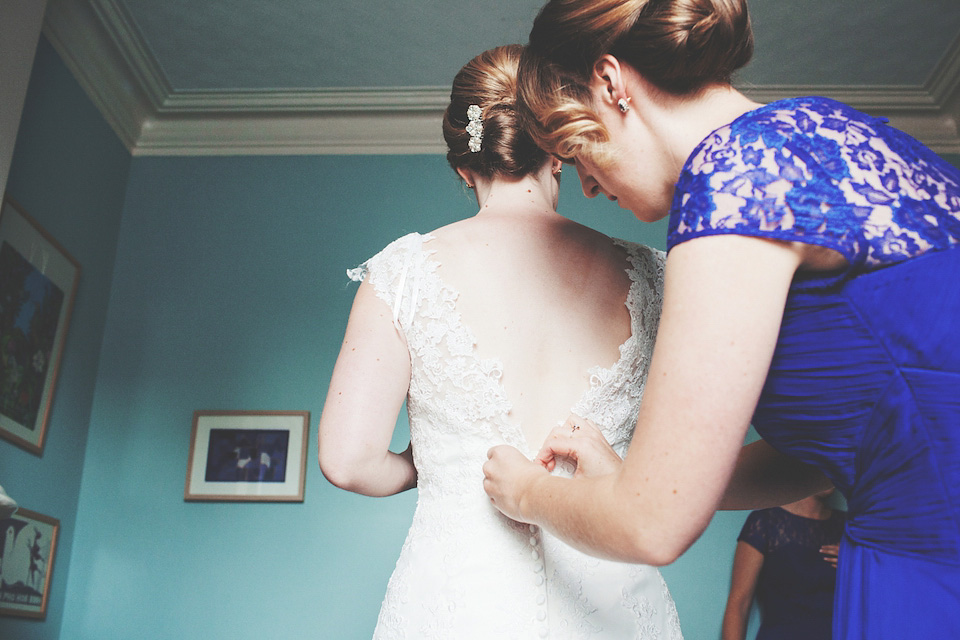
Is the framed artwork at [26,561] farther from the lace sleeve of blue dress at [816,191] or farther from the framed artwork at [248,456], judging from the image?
the lace sleeve of blue dress at [816,191]

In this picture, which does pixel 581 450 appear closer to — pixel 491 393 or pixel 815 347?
pixel 491 393

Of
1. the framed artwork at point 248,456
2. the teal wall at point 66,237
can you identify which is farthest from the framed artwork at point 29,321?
the framed artwork at point 248,456

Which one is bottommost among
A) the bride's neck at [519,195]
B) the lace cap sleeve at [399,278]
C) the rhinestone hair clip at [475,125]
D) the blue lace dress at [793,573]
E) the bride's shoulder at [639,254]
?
the blue lace dress at [793,573]

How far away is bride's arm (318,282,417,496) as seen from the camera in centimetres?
121

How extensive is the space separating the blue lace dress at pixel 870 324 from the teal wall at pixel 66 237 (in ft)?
9.53

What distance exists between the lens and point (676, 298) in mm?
739

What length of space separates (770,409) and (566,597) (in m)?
0.46

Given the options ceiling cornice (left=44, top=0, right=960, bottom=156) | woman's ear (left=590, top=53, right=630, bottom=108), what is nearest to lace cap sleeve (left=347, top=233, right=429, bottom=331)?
woman's ear (left=590, top=53, right=630, bottom=108)

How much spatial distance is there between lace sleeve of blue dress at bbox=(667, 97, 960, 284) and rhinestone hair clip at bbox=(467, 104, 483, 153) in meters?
0.62

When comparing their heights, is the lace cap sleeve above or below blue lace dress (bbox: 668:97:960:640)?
above

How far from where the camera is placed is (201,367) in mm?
3566

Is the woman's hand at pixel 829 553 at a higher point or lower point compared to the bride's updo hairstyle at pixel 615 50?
lower

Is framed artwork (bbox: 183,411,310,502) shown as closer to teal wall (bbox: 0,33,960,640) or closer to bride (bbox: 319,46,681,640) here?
teal wall (bbox: 0,33,960,640)

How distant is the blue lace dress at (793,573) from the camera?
2.87m
